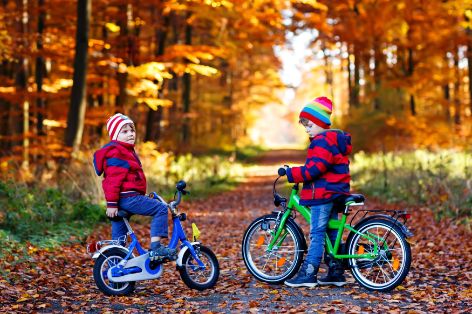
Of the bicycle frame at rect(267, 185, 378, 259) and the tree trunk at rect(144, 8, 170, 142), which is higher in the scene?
the tree trunk at rect(144, 8, 170, 142)

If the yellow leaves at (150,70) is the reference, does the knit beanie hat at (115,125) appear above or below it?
below

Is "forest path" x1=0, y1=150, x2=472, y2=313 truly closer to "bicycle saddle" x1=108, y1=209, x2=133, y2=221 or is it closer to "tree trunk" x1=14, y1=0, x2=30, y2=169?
"bicycle saddle" x1=108, y1=209, x2=133, y2=221

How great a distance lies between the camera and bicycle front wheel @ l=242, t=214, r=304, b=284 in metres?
6.65

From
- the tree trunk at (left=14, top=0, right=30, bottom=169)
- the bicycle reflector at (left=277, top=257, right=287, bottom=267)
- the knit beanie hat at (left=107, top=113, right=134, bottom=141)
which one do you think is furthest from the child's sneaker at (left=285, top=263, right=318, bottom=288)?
the tree trunk at (left=14, top=0, right=30, bottom=169)

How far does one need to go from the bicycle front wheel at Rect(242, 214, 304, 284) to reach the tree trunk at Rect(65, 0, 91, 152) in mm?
8247

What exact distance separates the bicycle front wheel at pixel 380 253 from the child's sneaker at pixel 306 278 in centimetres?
41

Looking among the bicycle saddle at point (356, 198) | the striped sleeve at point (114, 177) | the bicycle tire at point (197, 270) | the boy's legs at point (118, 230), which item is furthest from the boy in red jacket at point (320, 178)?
the boy's legs at point (118, 230)

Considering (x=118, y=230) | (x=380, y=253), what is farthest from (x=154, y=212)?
(x=380, y=253)

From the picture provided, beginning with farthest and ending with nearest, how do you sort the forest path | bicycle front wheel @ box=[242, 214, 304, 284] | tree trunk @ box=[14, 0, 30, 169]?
tree trunk @ box=[14, 0, 30, 169] → bicycle front wheel @ box=[242, 214, 304, 284] → the forest path

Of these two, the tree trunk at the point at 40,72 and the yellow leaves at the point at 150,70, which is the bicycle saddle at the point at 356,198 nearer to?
the yellow leaves at the point at 150,70

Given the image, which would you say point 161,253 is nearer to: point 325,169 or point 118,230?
point 118,230

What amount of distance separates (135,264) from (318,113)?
2443 millimetres

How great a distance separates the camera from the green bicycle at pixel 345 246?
616cm

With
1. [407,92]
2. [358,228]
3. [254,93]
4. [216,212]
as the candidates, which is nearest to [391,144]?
[407,92]
